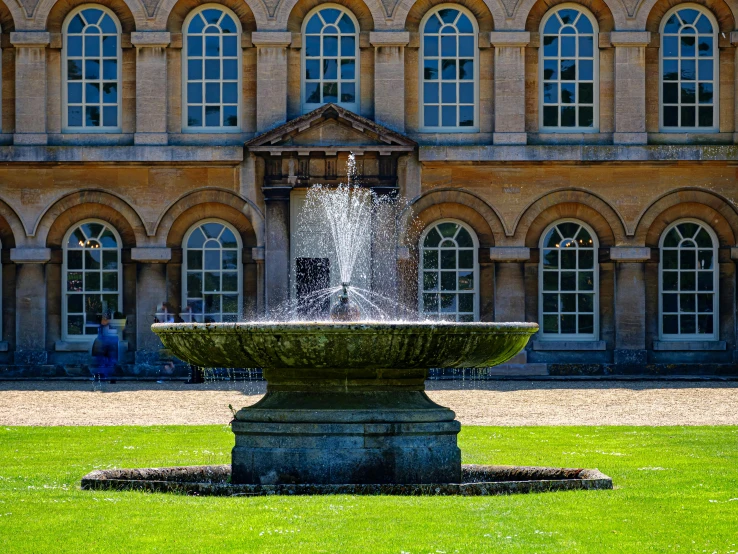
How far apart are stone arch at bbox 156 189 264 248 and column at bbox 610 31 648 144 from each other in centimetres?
735

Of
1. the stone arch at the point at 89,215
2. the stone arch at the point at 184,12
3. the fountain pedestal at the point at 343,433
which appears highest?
the stone arch at the point at 184,12

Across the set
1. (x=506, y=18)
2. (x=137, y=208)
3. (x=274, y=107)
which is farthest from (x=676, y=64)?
(x=137, y=208)

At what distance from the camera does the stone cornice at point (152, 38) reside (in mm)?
29422

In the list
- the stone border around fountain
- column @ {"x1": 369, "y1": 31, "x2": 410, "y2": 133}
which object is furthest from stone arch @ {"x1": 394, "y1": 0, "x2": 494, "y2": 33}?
the stone border around fountain

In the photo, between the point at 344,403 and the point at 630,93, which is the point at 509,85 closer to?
the point at 630,93

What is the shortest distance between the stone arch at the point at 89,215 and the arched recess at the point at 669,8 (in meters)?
10.8

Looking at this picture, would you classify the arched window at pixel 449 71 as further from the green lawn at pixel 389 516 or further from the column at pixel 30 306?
the green lawn at pixel 389 516

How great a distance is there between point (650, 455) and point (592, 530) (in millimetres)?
5164

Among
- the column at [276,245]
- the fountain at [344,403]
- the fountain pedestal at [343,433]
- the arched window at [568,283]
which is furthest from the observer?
the arched window at [568,283]

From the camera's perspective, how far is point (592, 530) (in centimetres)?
882

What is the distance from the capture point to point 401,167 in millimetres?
29391

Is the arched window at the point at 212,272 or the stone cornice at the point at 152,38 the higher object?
the stone cornice at the point at 152,38

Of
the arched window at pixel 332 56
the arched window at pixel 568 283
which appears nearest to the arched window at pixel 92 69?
the arched window at pixel 332 56

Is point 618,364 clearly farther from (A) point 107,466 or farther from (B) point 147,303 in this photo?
(A) point 107,466
